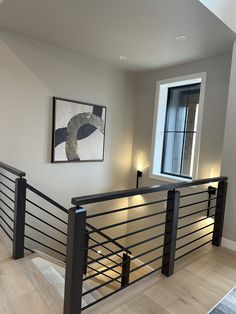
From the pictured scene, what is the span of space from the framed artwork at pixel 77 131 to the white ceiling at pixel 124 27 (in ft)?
2.90

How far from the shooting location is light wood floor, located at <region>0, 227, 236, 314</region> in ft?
5.62

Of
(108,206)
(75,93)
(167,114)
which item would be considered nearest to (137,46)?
(75,93)

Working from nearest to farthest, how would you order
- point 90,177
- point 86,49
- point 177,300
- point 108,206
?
point 177,300 < point 86,49 < point 90,177 < point 108,206

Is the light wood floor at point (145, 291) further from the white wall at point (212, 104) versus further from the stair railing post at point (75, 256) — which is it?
the white wall at point (212, 104)

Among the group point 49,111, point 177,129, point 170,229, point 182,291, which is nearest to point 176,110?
point 177,129

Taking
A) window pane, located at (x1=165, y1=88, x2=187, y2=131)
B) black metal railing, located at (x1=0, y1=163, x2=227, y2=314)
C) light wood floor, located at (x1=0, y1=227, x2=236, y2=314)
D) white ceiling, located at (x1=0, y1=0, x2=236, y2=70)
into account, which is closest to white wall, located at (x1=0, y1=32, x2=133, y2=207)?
white ceiling, located at (x1=0, y1=0, x2=236, y2=70)

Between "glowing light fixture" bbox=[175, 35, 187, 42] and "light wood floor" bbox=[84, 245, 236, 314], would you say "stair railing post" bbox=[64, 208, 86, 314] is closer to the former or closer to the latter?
"light wood floor" bbox=[84, 245, 236, 314]

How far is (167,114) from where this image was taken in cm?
436

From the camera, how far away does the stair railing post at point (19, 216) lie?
7.38 feet

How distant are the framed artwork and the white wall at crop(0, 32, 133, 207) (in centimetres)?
10

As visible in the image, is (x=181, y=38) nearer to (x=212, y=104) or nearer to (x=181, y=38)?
(x=181, y=38)

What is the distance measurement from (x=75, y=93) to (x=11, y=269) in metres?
2.68

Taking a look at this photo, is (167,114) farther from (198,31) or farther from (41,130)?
(41,130)

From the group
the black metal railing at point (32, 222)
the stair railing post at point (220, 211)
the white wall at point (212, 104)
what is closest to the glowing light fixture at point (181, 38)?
the white wall at point (212, 104)
